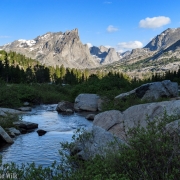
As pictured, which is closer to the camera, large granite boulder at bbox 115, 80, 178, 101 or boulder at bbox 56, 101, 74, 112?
large granite boulder at bbox 115, 80, 178, 101

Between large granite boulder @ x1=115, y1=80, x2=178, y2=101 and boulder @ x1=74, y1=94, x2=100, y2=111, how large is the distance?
22.7 ft

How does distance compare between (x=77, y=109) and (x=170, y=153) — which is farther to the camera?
(x=77, y=109)

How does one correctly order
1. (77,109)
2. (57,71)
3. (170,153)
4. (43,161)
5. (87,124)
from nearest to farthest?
(170,153)
(43,161)
(87,124)
(77,109)
(57,71)

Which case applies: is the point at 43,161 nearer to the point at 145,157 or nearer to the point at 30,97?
the point at 145,157

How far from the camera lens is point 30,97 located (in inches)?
2111

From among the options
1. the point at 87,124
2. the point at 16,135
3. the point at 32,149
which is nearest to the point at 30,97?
the point at 87,124

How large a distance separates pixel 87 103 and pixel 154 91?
10.6 m

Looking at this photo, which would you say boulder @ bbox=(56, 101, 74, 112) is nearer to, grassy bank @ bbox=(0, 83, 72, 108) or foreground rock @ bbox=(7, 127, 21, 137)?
grassy bank @ bbox=(0, 83, 72, 108)

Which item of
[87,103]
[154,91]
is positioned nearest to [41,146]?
[154,91]

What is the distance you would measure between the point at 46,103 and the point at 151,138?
5040cm

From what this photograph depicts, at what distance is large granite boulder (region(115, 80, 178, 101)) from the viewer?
36.5 m

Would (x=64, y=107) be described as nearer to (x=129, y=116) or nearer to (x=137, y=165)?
(x=129, y=116)

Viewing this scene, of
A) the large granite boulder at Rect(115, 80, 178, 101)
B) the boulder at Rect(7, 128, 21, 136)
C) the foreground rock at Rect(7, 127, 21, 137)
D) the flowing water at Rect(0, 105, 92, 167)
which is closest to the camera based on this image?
the flowing water at Rect(0, 105, 92, 167)

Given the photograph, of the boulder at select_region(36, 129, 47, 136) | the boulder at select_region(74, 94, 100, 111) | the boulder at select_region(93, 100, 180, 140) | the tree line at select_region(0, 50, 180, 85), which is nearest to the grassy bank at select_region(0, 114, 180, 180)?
the boulder at select_region(93, 100, 180, 140)
